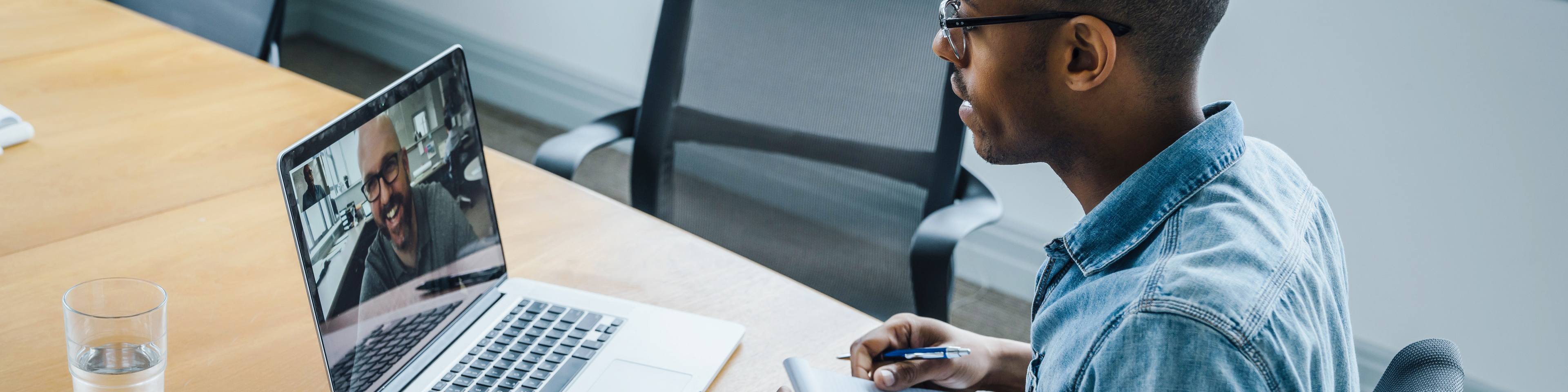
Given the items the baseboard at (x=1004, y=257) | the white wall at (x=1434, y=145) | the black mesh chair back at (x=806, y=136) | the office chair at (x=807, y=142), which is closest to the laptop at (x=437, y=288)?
the office chair at (x=807, y=142)

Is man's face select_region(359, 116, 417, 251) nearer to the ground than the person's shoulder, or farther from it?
nearer to the ground

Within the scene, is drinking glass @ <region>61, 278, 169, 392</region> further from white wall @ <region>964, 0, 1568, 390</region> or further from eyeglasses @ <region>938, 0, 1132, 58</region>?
white wall @ <region>964, 0, 1568, 390</region>

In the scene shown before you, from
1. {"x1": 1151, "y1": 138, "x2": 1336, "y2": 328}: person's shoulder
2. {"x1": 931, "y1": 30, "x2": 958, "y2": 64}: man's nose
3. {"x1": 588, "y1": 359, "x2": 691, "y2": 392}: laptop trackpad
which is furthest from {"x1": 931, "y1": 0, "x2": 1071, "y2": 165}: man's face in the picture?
{"x1": 588, "y1": 359, "x2": 691, "y2": 392}: laptop trackpad

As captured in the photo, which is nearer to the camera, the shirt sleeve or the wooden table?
the shirt sleeve

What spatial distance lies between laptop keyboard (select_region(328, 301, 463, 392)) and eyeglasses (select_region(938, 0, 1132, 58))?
0.52 metres

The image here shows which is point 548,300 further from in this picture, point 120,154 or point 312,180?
point 120,154

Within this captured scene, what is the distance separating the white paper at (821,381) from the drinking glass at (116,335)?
52cm

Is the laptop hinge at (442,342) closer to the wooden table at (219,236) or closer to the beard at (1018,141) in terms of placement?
the wooden table at (219,236)

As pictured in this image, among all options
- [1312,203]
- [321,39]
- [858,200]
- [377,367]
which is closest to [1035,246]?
[858,200]

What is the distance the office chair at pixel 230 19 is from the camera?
1879 mm

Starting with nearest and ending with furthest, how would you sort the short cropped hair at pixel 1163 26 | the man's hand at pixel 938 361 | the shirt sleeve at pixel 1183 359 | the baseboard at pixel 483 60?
the shirt sleeve at pixel 1183 359
the short cropped hair at pixel 1163 26
the man's hand at pixel 938 361
the baseboard at pixel 483 60

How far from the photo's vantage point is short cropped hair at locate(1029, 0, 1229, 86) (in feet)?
2.34

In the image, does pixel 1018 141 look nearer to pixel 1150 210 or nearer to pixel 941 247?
pixel 1150 210

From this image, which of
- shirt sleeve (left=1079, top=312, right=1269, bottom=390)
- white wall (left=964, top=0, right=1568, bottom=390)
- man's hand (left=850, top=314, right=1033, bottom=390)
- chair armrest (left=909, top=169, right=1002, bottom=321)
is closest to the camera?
shirt sleeve (left=1079, top=312, right=1269, bottom=390)
